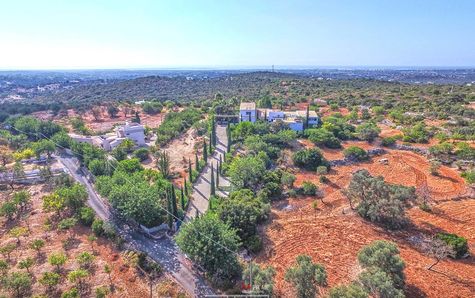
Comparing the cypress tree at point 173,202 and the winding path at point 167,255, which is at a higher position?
the cypress tree at point 173,202

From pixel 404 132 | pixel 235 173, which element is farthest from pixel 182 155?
pixel 404 132

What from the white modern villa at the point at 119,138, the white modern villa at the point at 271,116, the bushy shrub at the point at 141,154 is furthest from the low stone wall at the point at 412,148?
the white modern villa at the point at 119,138

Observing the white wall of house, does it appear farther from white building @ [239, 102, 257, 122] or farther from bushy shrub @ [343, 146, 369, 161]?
bushy shrub @ [343, 146, 369, 161]

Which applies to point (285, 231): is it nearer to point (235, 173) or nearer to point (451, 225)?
point (235, 173)

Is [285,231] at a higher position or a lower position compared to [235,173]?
lower

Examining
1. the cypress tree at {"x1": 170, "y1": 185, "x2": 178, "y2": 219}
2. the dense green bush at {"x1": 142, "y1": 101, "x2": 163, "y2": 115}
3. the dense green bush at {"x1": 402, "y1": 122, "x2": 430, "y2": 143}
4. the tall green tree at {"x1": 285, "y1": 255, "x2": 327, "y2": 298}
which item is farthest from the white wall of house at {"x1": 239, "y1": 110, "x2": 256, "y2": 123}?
the tall green tree at {"x1": 285, "y1": 255, "x2": 327, "y2": 298}

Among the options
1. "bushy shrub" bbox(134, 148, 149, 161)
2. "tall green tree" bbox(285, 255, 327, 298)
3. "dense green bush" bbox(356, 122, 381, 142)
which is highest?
"dense green bush" bbox(356, 122, 381, 142)

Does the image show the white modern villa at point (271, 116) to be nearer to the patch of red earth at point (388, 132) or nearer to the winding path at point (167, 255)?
the patch of red earth at point (388, 132)

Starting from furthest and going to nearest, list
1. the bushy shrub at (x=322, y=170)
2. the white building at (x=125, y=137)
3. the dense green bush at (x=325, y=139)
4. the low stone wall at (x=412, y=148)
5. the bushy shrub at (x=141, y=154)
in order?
the white building at (x=125, y=137) < the dense green bush at (x=325, y=139) < the bushy shrub at (x=141, y=154) < the low stone wall at (x=412, y=148) < the bushy shrub at (x=322, y=170)

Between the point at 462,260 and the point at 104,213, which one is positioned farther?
the point at 104,213
